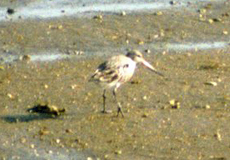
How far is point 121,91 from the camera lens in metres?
11.6

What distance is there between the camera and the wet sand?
383 inches

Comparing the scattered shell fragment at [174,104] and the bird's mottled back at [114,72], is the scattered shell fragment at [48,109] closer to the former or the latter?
the bird's mottled back at [114,72]

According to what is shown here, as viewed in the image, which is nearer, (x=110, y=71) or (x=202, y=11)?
(x=110, y=71)

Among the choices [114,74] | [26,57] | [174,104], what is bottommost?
[26,57]

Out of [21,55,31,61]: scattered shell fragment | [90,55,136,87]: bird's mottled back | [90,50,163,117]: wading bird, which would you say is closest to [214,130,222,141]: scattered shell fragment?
[90,50,163,117]: wading bird

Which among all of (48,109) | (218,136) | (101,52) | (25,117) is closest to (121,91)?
(48,109)

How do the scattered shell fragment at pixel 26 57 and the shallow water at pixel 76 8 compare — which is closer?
the scattered shell fragment at pixel 26 57

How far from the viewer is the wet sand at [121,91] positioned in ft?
31.9

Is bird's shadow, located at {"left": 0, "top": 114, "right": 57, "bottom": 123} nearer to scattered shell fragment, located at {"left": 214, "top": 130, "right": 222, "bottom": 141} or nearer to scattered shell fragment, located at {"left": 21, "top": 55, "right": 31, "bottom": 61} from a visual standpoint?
scattered shell fragment, located at {"left": 214, "top": 130, "right": 222, "bottom": 141}

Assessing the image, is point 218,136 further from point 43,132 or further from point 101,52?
point 101,52

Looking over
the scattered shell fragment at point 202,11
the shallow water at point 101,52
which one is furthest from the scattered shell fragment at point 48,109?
the scattered shell fragment at point 202,11

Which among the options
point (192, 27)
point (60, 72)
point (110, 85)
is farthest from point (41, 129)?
point (192, 27)

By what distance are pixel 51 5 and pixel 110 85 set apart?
502 centimetres

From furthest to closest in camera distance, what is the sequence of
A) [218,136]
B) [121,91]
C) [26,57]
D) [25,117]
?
1. [26,57]
2. [121,91]
3. [25,117]
4. [218,136]
